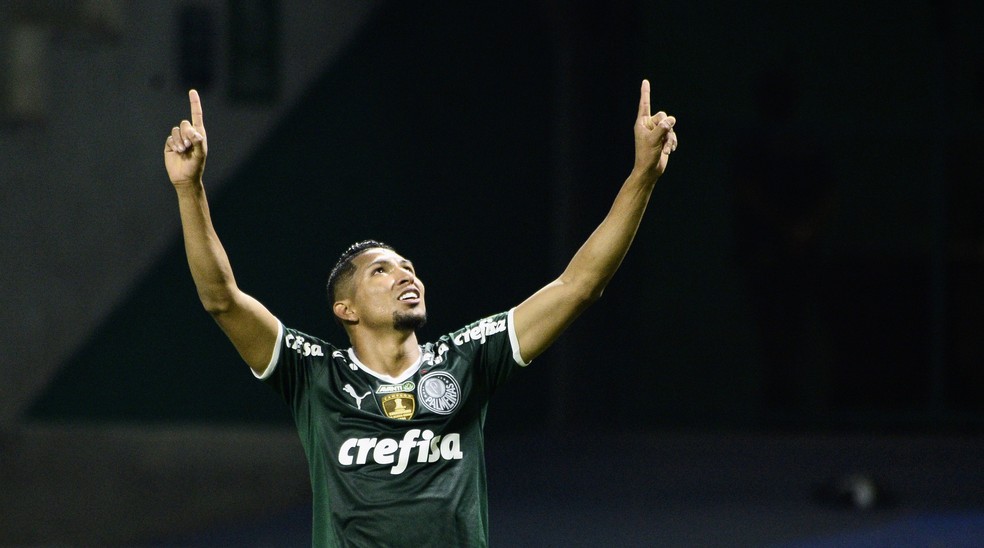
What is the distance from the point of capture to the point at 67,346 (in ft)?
28.5

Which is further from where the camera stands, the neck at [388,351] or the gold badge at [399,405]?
the neck at [388,351]

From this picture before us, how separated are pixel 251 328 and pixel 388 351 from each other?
45 cm

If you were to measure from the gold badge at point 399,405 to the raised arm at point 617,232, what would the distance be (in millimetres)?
480

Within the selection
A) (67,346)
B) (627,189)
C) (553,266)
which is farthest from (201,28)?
(627,189)

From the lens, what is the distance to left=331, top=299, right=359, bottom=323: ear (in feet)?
14.6

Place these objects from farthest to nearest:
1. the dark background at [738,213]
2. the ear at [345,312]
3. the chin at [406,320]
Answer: the dark background at [738,213], the ear at [345,312], the chin at [406,320]

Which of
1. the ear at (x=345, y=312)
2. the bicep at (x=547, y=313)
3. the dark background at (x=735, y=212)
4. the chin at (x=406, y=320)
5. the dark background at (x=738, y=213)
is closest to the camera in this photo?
the bicep at (x=547, y=313)

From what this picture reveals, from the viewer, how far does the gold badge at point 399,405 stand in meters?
4.24

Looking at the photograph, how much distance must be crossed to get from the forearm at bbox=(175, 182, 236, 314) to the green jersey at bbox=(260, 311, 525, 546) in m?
0.30

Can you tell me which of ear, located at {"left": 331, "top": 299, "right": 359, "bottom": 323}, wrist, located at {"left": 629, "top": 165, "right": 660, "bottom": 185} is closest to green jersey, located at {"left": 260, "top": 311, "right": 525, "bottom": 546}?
ear, located at {"left": 331, "top": 299, "right": 359, "bottom": 323}

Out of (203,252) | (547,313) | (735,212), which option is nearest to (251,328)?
(203,252)

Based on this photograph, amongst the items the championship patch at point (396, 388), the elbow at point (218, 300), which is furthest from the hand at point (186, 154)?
the championship patch at point (396, 388)

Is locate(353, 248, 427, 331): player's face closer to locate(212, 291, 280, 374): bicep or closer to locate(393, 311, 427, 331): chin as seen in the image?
locate(393, 311, 427, 331): chin

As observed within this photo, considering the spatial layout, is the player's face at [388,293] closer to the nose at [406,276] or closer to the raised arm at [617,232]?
the nose at [406,276]
